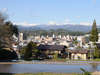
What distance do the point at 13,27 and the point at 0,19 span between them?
13.8 m

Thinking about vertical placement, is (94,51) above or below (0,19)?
below

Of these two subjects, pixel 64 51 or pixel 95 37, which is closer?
pixel 64 51

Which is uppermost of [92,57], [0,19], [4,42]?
[0,19]

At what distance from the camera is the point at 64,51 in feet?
204

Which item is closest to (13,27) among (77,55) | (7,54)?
(7,54)

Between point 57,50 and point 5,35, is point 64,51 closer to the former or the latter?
point 57,50

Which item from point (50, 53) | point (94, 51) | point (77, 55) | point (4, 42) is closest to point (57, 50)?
point (50, 53)

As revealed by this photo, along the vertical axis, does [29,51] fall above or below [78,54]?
above

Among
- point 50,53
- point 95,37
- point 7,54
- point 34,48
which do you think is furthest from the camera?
point 95,37

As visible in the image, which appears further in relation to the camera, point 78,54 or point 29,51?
point 78,54

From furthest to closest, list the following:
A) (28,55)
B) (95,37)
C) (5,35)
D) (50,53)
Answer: (95,37) → (50,53) → (28,55) → (5,35)

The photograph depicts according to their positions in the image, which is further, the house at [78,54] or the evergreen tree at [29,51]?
the house at [78,54]

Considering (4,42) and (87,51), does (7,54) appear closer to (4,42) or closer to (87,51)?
(4,42)

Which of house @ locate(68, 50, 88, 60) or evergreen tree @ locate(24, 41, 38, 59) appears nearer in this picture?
evergreen tree @ locate(24, 41, 38, 59)
